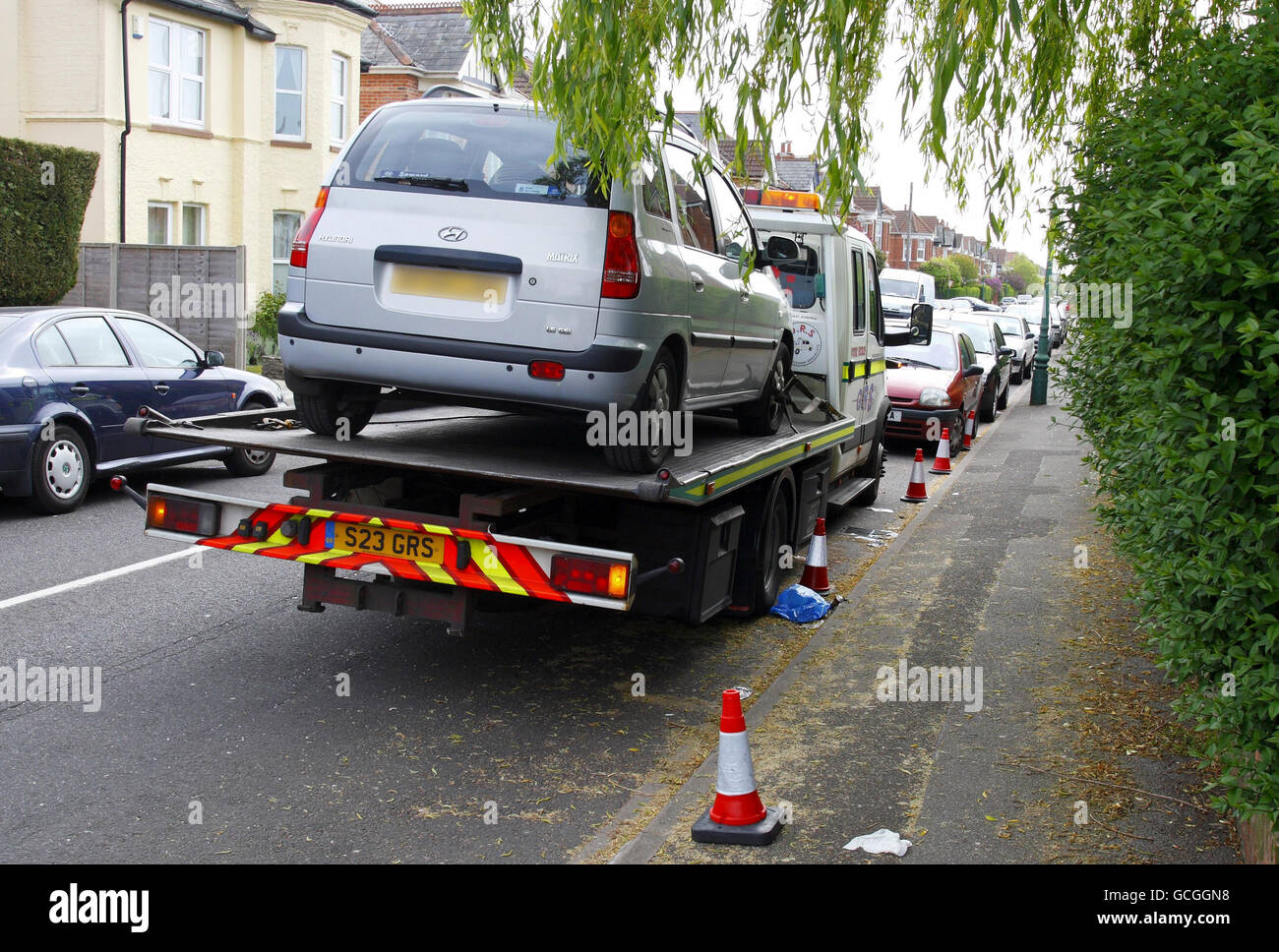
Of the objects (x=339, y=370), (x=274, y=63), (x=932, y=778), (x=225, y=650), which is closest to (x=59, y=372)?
(x=225, y=650)

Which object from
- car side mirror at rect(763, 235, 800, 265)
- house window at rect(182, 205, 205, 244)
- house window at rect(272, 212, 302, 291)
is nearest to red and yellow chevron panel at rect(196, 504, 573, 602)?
car side mirror at rect(763, 235, 800, 265)

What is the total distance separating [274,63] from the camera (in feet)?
80.1

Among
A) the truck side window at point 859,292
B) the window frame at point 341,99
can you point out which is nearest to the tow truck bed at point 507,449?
the truck side window at point 859,292

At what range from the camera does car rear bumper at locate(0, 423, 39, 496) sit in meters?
9.41

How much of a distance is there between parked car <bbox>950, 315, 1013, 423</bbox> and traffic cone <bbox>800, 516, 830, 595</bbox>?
1261cm

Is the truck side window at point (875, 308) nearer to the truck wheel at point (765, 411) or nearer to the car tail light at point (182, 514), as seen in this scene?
the truck wheel at point (765, 411)

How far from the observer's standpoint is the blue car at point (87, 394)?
9.56m

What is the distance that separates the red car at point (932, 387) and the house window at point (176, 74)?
528 inches

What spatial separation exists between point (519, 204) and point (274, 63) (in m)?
20.9

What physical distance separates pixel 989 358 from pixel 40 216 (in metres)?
15.1

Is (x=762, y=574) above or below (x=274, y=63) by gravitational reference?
below

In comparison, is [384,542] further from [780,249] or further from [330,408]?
[780,249]

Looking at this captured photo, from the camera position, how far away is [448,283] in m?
5.78

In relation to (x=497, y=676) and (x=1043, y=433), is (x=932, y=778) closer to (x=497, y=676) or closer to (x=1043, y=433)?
(x=497, y=676)
